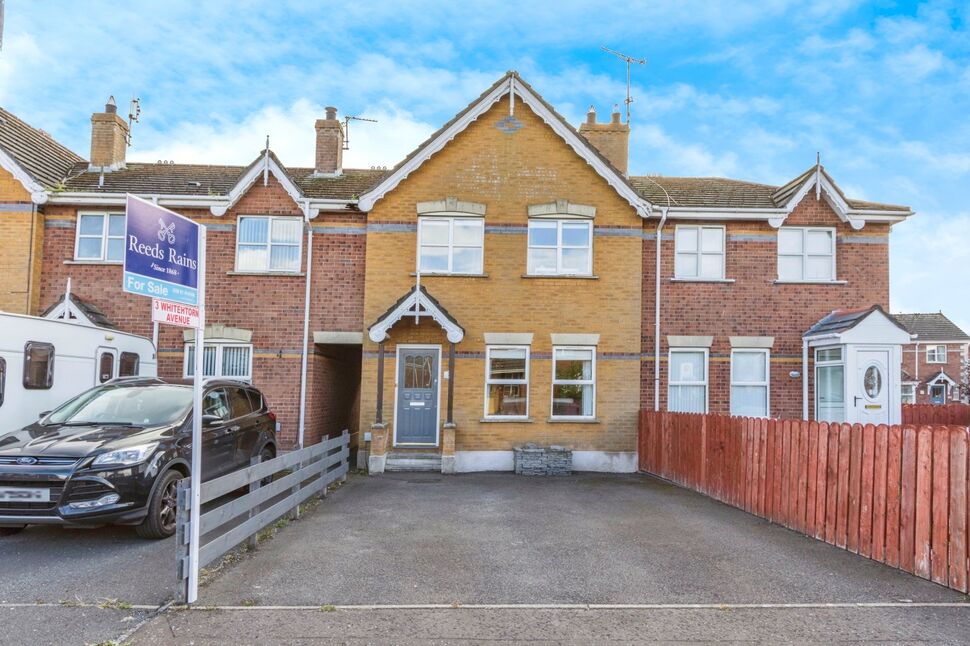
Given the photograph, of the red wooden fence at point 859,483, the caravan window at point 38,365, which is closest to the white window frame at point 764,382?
the red wooden fence at point 859,483

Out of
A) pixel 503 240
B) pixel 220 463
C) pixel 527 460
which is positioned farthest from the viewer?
pixel 503 240

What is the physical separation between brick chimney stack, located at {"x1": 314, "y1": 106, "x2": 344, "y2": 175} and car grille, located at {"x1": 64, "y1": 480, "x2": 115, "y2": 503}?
12265 mm

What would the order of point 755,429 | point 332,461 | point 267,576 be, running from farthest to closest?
point 332,461 < point 755,429 < point 267,576

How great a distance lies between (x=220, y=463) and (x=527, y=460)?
6716 millimetres

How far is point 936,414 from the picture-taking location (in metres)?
17.7

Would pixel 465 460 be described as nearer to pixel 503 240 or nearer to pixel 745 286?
pixel 503 240

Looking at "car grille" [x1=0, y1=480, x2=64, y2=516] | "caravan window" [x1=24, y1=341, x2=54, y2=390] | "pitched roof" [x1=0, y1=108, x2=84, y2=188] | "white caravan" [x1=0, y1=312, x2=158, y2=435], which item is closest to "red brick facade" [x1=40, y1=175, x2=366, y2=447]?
"pitched roof" [x1=0, y1=108, x2=84, y2=188]

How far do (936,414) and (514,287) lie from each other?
12299 mm

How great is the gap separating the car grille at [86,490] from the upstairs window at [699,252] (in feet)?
41.5

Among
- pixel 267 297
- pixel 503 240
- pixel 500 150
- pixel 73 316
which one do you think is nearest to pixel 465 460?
pixel 503 240

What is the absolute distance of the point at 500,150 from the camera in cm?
1534

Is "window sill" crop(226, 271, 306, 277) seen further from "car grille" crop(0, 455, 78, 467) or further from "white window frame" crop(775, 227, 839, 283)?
"white window frame" crop(775, 227, 839, 283)

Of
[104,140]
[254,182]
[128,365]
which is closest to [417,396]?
[128,365]

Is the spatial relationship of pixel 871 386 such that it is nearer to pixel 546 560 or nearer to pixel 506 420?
pixel 506 420
